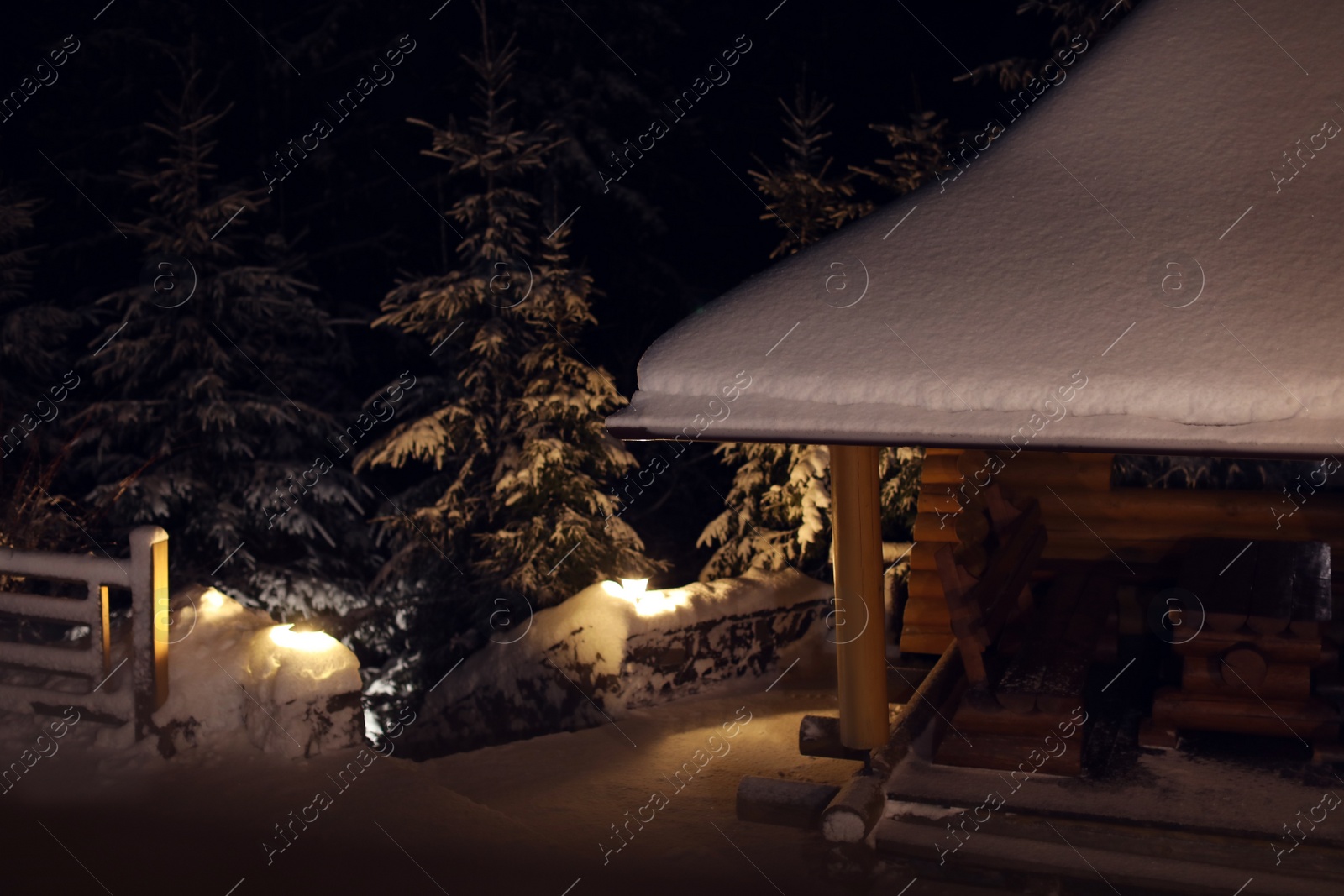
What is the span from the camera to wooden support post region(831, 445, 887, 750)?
640 cm

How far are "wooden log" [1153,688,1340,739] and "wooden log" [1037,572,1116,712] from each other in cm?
47

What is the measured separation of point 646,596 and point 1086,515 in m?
3.54

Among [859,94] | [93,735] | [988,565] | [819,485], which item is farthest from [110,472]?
[859,94]

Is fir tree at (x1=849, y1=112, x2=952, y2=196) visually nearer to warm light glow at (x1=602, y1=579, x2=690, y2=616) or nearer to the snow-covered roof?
the snow-covered roof

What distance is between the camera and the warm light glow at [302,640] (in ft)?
23.2

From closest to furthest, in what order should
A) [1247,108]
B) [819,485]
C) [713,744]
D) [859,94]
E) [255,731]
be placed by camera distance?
[1247,108] < [255,731] < [713,744] < [819,485] < [859,94]

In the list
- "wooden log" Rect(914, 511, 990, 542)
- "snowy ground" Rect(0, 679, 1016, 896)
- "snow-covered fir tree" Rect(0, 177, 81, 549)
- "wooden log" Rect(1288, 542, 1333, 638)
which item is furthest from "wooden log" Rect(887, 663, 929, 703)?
"snow-covered fir tree" Rect(0, 177, 81, 549)

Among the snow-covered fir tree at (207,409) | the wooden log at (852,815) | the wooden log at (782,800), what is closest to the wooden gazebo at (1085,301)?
the wooden log at (782,800)

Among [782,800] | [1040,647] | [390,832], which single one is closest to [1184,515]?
[1040,647]

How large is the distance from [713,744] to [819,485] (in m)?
2.95

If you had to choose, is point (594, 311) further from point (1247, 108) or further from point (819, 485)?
point (1247, 108)

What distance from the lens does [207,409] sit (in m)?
11.2

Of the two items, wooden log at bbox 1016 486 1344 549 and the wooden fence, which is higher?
the wooden fence

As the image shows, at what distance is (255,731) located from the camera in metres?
6.76
